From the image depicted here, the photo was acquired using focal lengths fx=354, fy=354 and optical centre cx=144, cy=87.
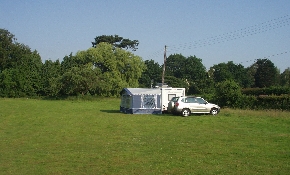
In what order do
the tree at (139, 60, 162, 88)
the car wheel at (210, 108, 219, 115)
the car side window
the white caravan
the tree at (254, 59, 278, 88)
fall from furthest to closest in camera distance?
the tree at (139, 60, 162, 88) < the tree at (254, 59, 278, 88) < the white caravan < the car wheel at (210, 108, 219, 115) < the car side window

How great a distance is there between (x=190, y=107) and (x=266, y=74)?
58.6 meters

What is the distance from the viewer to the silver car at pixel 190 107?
2459 centimetres

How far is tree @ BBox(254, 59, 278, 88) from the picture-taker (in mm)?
78188

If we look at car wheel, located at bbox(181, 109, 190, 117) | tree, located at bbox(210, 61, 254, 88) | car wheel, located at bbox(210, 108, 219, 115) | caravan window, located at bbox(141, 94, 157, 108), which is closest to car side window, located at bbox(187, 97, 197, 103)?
car wheel, located at bbox(181, 109, 190, 117)

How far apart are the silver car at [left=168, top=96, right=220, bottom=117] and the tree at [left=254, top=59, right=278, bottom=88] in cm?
5690

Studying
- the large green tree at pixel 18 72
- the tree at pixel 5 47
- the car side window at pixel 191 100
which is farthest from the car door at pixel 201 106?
the tree at pixel 5 47

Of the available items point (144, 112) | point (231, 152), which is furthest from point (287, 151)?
point (144, 112)

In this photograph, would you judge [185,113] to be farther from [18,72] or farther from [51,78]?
[18,72]

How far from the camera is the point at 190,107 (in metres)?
24.8

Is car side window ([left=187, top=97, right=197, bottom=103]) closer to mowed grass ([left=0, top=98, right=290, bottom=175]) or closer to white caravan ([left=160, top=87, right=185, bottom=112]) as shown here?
white caravan ([left=160, top=87, right=185, bottom=112])

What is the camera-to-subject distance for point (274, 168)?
7.87m

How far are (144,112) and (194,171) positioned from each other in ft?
65.2

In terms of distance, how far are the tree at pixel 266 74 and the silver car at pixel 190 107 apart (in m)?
56.9

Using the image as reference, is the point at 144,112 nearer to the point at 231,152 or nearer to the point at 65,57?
the point at 231,152
